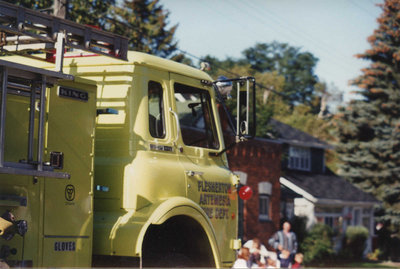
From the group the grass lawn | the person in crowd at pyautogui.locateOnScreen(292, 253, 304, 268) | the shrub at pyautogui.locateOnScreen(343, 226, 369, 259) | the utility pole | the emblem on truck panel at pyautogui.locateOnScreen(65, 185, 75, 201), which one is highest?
the utility pole

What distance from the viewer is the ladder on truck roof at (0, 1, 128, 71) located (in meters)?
5.64

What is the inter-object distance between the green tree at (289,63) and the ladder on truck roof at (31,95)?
82725mm

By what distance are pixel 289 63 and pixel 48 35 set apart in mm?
88244

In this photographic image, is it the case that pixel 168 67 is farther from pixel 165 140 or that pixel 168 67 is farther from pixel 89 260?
pixel 89 260

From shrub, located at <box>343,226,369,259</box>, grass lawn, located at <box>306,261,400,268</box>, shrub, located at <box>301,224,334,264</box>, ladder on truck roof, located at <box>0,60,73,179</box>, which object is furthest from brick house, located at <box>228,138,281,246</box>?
ladder on truck roof, located at <box>0,60,73,179</box>

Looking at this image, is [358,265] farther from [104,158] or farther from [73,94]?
[73,94]

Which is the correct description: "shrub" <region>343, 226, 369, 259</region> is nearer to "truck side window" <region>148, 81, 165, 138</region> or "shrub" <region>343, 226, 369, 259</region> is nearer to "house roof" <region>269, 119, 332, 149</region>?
"house roof" <region>269, 119, 332, 149</region>

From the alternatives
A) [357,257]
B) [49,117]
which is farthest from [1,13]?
[357,257]

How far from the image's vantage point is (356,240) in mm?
32250

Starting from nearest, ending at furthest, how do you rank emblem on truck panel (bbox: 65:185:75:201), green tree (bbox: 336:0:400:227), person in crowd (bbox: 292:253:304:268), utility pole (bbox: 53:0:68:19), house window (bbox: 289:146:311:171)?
emblem on truck panel (bbox: 65:185:75:201) < person in crowd (bbox: 292:253:304:268) < utility pole (bbox: 53:0:68:19) < house window (bbox: 289:146:311:171) < green tree (bbox: 336:0:400:227)

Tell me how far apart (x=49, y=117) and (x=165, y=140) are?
1.57m

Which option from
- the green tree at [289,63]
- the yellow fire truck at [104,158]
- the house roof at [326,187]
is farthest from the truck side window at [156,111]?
the green tree at [289,63]

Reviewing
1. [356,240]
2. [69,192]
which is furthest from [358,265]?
[69,192]

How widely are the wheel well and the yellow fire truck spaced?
0.04 ft
